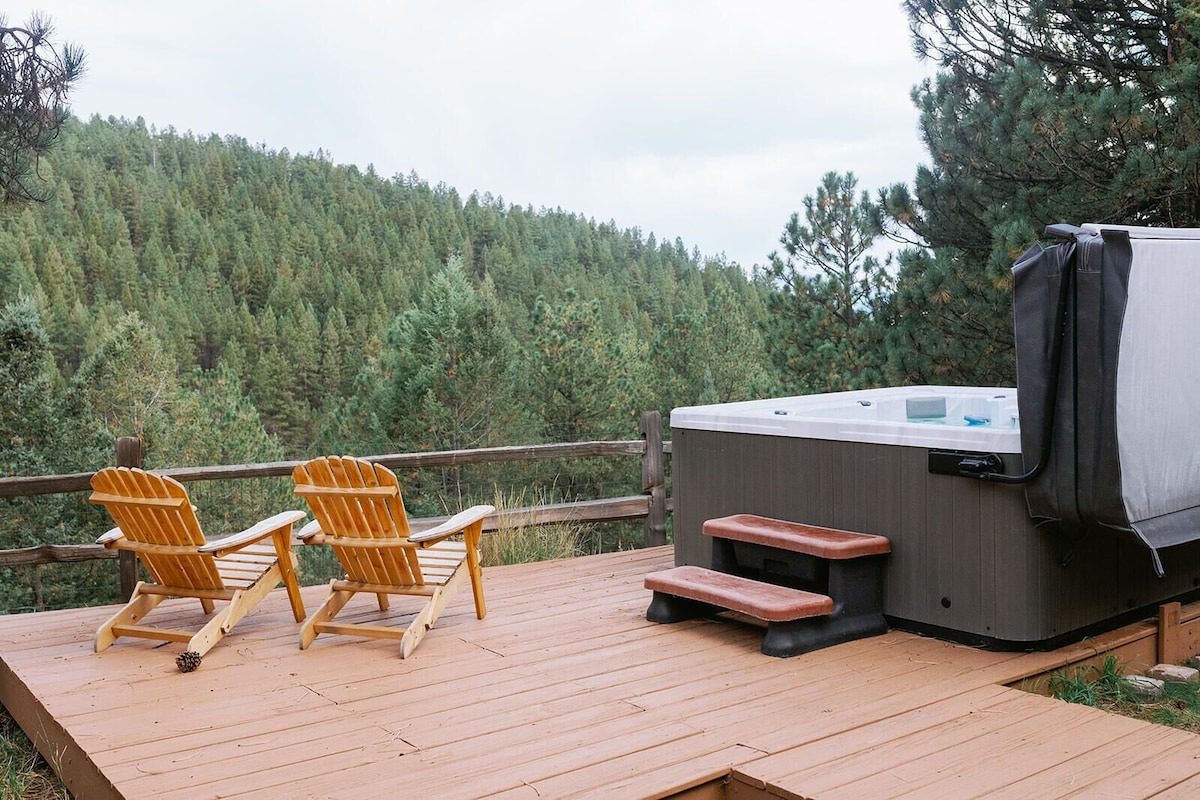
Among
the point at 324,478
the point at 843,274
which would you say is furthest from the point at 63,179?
the point at 324,478

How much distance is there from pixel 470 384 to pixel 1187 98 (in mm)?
14835

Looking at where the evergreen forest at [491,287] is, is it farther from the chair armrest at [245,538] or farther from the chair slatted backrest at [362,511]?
the chair slatted backrest at [362,511]

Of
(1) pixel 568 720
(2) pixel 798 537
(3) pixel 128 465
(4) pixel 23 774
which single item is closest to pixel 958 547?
(2) pixel 798 537

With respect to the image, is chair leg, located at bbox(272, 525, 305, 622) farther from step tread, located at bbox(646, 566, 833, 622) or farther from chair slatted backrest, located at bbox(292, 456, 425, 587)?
step tread, located at bbox(646, 566, 833, 622)

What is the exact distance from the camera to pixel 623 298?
3222cm

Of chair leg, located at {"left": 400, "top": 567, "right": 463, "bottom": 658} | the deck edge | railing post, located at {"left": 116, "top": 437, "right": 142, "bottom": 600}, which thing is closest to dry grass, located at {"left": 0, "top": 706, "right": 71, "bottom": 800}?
the deck edge

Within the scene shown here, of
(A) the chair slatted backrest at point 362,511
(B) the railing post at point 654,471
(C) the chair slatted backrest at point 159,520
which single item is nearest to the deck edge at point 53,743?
(C) the chair slatted backrest at point 159,520

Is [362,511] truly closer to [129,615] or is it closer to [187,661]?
[187,661]

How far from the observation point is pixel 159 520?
3.63 m

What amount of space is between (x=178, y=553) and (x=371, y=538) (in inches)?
26.6

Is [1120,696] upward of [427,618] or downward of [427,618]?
downward

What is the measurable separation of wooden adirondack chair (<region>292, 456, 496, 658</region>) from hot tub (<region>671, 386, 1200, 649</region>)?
1172 mm

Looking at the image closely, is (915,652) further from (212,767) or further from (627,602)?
(212,767)

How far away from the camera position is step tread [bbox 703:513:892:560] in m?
3.58
